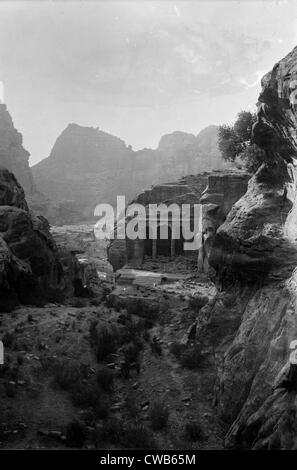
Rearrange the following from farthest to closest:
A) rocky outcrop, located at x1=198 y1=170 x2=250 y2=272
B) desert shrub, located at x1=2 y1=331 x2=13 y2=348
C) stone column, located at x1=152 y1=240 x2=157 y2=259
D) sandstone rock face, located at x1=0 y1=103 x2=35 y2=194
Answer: sandstone rock face, located at x1=0 y1=103 x2=35 y2=194
stone column, located at x1=152 y1=240 x2=157 y2=259
rocky outcrop, located at x1=198 y1=170 x2=250 y2=272
desert shrub, located at x1=2 y1=331 x2=13 y2=348

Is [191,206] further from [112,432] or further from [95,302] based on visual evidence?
[112,432]

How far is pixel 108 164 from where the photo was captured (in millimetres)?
149125

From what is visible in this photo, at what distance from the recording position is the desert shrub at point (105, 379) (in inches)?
476

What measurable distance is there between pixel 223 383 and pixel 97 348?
547 cm

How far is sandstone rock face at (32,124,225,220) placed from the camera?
128625 millimetres

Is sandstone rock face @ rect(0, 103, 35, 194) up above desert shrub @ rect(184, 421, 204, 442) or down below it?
above

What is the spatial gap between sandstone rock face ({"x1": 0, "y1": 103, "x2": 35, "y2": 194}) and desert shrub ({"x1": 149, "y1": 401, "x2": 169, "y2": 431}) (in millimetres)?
106382

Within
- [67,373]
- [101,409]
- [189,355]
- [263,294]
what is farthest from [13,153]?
[101,409]

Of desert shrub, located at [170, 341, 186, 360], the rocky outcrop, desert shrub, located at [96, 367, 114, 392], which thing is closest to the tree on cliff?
the rocky outcrop

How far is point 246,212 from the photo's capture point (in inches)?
575

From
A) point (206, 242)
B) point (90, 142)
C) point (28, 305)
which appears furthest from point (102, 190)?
point (28, 305)

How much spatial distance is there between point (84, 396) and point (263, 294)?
19.6ft

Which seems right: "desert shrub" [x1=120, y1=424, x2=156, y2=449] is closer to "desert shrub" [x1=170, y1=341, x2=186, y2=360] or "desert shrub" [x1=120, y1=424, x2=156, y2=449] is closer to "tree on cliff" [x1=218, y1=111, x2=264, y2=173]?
"desert shrub" [x1=170, y1=341, x2=186, y2=360]
